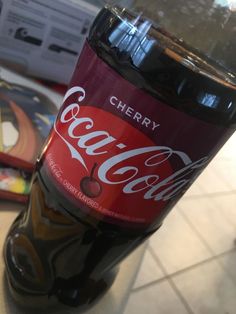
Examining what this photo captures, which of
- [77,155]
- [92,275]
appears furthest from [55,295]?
[77,155]

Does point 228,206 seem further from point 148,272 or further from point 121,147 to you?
point 121,147

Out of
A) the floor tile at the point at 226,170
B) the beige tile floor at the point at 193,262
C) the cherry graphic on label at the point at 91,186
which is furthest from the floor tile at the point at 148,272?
the floor tile at the point at 226,170

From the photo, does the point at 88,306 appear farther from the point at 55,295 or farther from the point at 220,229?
the point at 220,229

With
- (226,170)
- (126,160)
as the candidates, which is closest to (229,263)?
(226,170)

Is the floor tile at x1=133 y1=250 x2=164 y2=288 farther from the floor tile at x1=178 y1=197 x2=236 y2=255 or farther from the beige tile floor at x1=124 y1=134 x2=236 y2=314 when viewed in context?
the floor tile at x1=178 y1=197 x2=236 y2=255

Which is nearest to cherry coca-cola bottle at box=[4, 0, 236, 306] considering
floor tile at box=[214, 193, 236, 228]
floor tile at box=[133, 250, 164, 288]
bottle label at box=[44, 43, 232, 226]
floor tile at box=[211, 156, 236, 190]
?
bottle label at box=[44, 43, 232, 226]

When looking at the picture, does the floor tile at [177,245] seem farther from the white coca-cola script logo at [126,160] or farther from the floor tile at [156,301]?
the white coca-cola script logo at [126,160]

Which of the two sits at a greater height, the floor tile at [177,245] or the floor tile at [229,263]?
the floor tile at [177,245]
